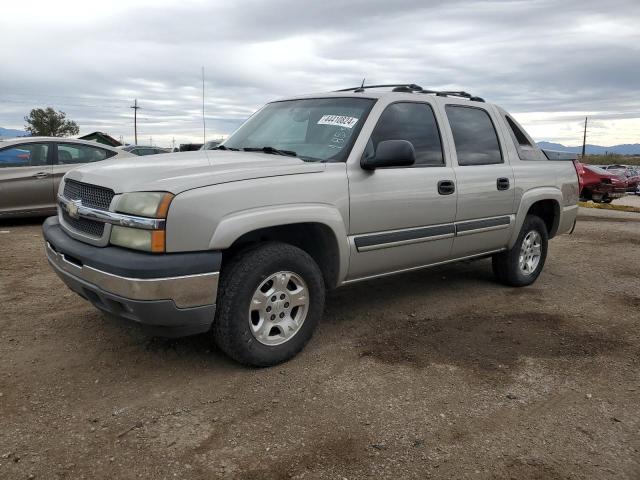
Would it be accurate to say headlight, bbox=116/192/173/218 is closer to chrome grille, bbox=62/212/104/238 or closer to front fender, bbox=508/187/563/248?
chrome grille, bbox=62/212/104/238

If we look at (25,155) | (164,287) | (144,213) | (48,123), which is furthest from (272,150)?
(48,123)

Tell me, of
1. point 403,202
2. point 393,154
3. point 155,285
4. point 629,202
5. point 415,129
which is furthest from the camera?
point 629,202

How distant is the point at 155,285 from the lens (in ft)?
9.65

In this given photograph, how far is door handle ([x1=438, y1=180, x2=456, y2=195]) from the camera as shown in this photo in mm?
4426

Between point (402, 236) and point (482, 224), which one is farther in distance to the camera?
point (482, 224)

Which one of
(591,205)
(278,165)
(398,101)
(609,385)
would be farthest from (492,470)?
(591,205)

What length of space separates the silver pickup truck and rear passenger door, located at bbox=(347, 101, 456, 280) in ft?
0.04

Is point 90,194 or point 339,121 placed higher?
point 339,121

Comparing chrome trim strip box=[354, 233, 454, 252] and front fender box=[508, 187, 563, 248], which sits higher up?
front fender box=[508, 187, 563, 248]

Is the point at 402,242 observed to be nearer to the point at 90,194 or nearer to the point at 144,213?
the point at 144,213

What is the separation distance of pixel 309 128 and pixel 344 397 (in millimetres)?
2069

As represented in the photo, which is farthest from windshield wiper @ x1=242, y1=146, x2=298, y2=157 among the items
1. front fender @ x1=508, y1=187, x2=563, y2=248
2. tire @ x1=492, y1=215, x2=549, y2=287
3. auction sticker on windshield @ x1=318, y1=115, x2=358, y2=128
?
tire @ x1=492, y1=215, x2=549, y2=287

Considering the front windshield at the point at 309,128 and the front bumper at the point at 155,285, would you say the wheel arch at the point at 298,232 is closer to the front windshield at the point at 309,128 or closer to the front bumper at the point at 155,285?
the front bumper at the point at 155,285

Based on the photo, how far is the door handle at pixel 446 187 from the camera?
4.43 m
